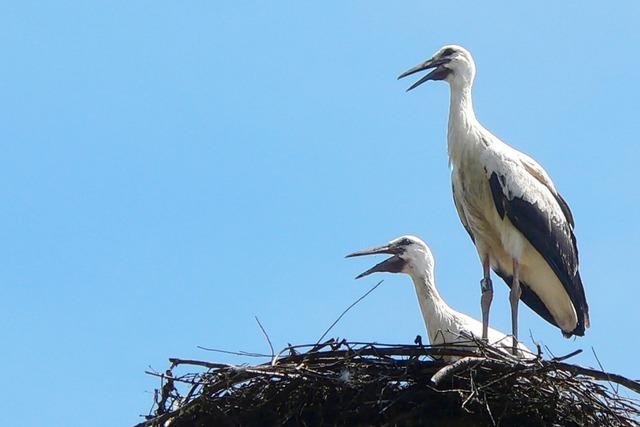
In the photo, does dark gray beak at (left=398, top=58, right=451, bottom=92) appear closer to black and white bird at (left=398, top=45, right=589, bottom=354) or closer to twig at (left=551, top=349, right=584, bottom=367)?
black and white bird at (left=398, top=45, right=589, bottom=354)

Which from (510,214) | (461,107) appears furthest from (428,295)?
(461,107)

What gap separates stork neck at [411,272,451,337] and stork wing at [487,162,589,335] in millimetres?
Result: 620

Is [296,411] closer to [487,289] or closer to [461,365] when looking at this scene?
[461,365]

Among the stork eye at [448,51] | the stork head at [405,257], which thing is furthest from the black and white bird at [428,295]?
the stork eye at [448,51]

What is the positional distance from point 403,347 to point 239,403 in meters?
0.86

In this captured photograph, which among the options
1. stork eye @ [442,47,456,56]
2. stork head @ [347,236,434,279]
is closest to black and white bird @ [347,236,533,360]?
stork head @ [347,236,434,279]

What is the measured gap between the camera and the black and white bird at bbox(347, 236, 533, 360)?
9664 mm

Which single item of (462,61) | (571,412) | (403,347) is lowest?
(571,412)

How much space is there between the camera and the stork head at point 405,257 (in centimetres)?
1028

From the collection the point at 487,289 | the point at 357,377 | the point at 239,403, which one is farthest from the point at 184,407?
the point at 487,289

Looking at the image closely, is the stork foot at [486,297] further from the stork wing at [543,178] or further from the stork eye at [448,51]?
the stork eye at [448,51]

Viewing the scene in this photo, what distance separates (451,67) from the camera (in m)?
10.5

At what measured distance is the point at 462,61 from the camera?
10.5m

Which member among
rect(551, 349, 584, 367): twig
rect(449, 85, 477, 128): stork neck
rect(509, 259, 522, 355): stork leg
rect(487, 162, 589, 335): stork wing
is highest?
rect(449, 85, 477, 128): stork neck
